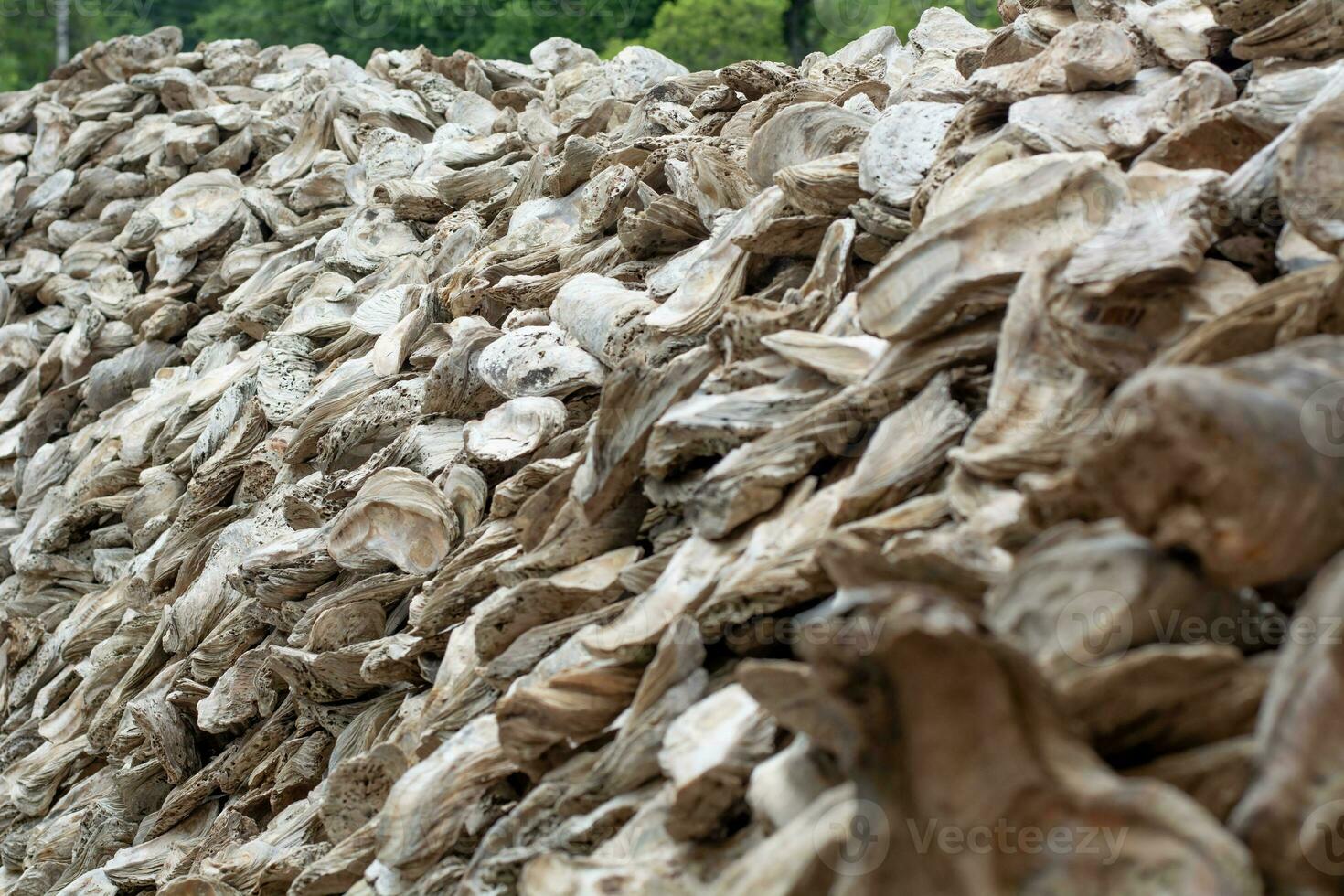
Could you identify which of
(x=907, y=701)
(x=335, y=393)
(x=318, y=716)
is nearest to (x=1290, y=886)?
(x=907, y=701)

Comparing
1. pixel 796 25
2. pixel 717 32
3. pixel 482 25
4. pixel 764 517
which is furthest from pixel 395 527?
pixel 796 25

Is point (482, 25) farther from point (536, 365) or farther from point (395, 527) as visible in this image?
point (395, 527)

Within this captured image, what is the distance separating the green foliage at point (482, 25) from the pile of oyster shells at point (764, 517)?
27.1 ft

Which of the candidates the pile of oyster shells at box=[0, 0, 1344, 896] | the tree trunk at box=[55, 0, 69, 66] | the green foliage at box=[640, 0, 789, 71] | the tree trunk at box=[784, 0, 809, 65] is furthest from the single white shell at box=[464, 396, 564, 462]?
the tree trunk at box=[784, 0, 809, 65]

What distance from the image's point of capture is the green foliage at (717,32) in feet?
39.6

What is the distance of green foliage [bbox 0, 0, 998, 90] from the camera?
1132cm

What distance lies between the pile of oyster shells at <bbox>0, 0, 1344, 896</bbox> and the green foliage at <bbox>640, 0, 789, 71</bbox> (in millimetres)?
8538

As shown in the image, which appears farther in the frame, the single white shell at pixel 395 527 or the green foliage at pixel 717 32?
the green foliage at pixel 717 32

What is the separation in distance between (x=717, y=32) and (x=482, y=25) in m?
2.62

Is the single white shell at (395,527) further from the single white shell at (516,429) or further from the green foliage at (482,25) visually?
the green foliage at (482,25)

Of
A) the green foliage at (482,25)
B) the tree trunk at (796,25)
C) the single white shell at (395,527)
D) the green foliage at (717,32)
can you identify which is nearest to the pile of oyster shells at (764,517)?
the single white shell at (395,527)

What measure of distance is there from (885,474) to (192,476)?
2269 mm

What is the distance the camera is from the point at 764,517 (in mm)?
1522

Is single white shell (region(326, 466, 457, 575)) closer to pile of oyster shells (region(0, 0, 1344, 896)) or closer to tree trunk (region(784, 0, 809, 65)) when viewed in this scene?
pile of oyster shells (region(0, 0, 1344, 896))
